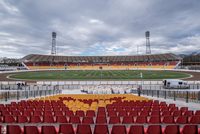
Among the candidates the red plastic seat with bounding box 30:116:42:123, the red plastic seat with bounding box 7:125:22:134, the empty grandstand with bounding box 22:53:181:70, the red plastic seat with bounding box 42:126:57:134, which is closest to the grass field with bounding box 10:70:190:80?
the empty grandstand with bounding box 22:53:181:70

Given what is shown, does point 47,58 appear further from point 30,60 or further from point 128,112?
point 128,112

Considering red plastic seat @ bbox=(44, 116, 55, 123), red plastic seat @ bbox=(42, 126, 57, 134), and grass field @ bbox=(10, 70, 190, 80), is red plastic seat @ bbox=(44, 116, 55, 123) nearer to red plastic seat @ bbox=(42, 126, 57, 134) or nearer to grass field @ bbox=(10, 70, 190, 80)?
red plastic seat @ bbox=(42, 126, 57, 134)

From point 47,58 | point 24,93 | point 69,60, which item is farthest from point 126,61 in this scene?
point 24,93

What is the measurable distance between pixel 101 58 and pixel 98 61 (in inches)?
A: 142

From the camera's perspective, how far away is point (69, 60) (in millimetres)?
145500

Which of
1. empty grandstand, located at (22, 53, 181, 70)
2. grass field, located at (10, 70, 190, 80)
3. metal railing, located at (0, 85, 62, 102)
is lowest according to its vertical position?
metal railing, located at (0, 85, 62, 102)

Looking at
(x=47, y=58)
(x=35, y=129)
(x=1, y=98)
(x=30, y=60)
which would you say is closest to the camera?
(x=35, y=129)

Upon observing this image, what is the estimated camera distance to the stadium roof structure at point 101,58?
132 metres

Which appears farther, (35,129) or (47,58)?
(47,58)

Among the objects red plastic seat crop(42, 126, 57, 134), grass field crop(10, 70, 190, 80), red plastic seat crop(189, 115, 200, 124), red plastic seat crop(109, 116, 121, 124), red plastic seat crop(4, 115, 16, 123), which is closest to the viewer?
red plastic seat crop(42, 126, 57, 134)

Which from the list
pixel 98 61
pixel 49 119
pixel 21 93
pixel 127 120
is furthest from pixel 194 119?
pixel 98 61

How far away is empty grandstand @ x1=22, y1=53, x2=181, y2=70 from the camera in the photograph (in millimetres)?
122938

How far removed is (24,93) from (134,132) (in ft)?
73.1

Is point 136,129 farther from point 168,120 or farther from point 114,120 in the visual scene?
point 168,120
